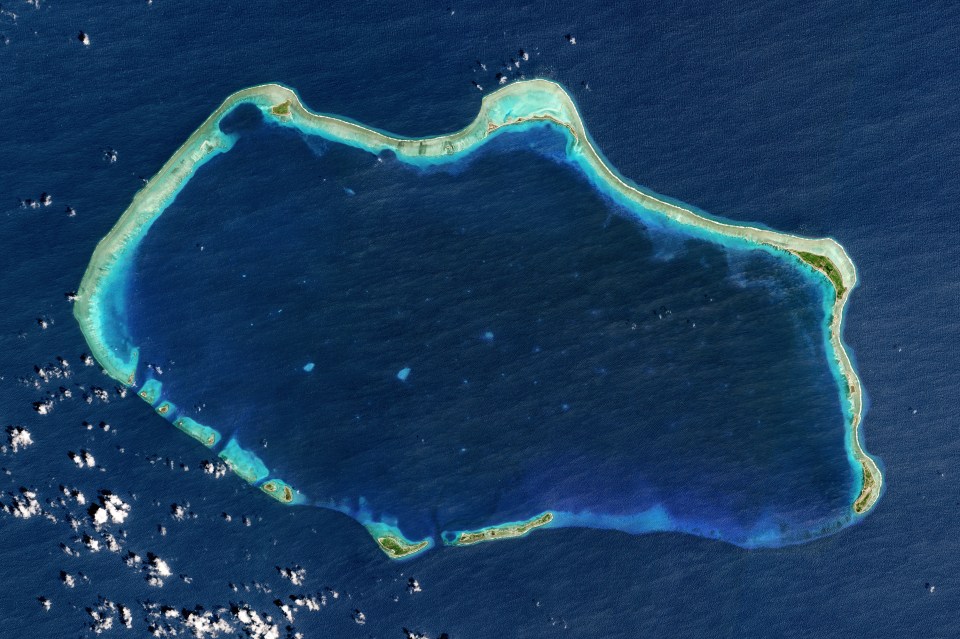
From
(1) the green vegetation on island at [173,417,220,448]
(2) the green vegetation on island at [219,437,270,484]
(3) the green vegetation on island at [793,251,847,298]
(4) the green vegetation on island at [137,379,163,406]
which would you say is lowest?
(2) the green vegetation on island at [219,437,270,484]

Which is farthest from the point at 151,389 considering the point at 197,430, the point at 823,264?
the point at 823,264

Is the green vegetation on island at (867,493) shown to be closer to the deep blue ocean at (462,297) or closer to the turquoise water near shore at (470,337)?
the deep blue ocean at (462,297)

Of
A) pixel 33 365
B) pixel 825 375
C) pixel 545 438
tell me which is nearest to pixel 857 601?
pixel 825 375

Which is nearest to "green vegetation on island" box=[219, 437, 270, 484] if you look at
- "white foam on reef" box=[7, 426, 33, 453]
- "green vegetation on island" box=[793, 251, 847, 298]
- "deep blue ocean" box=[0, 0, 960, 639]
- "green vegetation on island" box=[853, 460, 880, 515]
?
"deep blue ocean" box=[0, 0, 960, 639]

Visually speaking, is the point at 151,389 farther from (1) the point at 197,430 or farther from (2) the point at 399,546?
(2) the point at 399,546

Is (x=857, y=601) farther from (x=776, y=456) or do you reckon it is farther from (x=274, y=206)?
(x=274, y=206)

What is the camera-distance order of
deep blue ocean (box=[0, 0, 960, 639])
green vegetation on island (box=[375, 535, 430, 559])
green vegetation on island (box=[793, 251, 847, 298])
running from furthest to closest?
green vegetation on island (box=[375, 535, 430, 559])
green vegetation on island (box=[793, 251, 847, 298])
deep blue ocean (box=[0, 0, 960, 639])

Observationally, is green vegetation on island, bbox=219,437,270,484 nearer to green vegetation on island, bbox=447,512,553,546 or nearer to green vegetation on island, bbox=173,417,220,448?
green vegetation on island, bbox=173,417,220,448

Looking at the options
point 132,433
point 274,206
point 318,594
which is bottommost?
point 318,594
